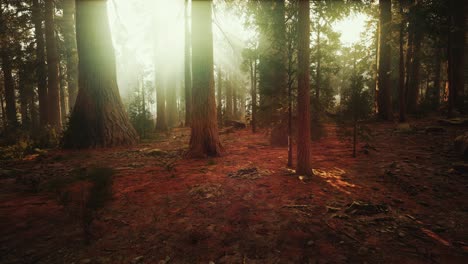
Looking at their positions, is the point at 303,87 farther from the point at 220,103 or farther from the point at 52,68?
the point at 52,68

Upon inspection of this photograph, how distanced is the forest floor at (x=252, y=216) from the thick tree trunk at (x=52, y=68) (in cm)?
1145

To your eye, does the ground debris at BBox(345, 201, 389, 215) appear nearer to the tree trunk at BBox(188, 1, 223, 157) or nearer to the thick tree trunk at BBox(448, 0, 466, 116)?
the tree trunk at BBox(188, 1, 223, 157)

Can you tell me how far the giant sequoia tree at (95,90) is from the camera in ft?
32.0

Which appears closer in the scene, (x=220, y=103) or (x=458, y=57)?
(x=458, y=57)

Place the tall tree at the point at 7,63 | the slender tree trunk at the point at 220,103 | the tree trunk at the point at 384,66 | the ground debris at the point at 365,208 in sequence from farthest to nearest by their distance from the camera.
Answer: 1. the slender tree trunk at the point at 220,103
2. the tree trunk at the point at 384,66
3. the tall tree at the point at 7,63
4. the ground debris at the point at 365,208

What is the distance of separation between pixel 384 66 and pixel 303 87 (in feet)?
45.4

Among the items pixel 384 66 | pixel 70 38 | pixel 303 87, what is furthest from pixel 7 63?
pixel 384 66

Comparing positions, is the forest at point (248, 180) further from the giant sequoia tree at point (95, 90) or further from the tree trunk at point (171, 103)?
the tree trunk at point (171, 103)

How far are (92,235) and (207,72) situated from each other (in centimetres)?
622

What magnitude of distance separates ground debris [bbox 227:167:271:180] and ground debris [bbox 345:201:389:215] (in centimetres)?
234

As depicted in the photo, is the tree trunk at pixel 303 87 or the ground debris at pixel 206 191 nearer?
the ground debris at pixel 206 191

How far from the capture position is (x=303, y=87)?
18.6 ft

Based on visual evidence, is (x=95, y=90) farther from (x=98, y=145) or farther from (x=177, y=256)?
(x=177, y=256)

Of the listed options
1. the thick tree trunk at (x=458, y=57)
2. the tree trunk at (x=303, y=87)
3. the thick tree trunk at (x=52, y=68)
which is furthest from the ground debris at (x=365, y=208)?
the thick tree trunk at (x=52, y=68)
